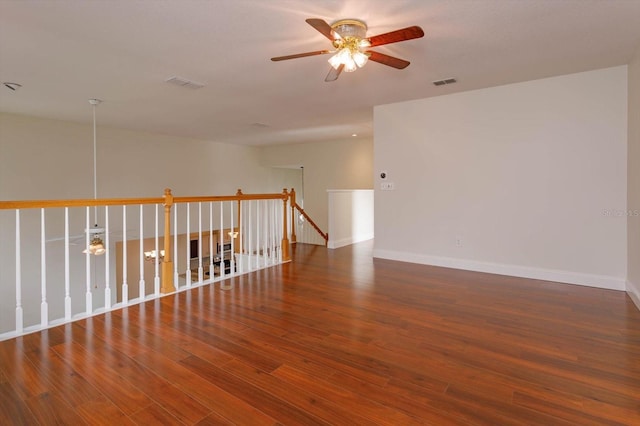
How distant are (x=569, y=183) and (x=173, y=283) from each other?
4757mm

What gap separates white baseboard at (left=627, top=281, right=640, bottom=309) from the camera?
3115 mm

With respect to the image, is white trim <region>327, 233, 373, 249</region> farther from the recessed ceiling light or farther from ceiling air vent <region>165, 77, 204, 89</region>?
the recessed ceiling light

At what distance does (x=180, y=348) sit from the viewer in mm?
2348

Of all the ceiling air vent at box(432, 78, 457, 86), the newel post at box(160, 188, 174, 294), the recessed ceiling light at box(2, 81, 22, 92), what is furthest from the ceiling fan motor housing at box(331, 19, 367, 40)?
the recessed ceiling light at box(2, 81, 22, 92)

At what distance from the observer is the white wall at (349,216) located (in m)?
6.54

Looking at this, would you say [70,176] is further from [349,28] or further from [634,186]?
[634,186]

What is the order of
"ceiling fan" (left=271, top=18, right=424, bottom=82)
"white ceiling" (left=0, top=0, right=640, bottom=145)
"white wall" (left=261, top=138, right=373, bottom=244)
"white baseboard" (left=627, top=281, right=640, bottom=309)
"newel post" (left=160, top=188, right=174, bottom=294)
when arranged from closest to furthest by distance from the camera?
1. "white ceiling" (left=0, top=0, right=640, bottom=145)
2. "ceiling fan" (left=271, top=18, right=424, bottom=82)
3. "white baseboard" (left=627, top=281, right=640, bottom=309)
4. "newel post" (left=160, top=188, right=174, bottom=294)
5. "white wall" (left=261, top=138, right=373, bottom=244)

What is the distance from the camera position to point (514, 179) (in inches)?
165

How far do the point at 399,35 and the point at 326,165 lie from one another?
21.2 ft

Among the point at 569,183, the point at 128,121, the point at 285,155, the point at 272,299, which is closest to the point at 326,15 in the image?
the point at 272,299

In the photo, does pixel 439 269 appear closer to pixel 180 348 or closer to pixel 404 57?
pixel 404 57

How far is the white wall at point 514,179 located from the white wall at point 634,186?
135 mm

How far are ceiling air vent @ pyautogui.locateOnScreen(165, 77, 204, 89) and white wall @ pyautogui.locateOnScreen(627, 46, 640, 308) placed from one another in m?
4.71

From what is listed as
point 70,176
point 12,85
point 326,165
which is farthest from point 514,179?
point 70,176
